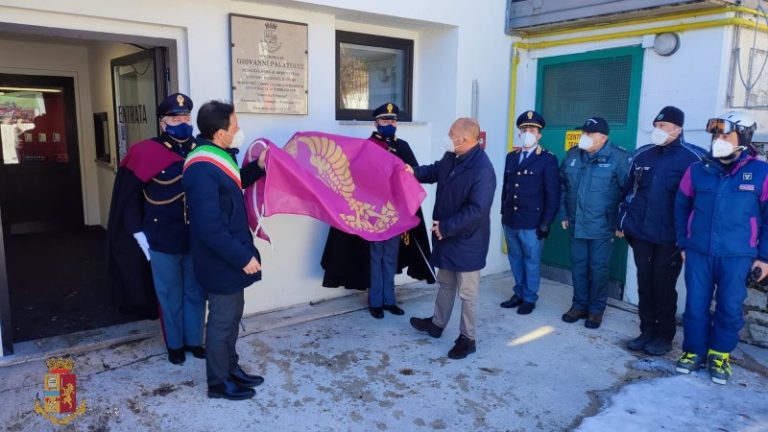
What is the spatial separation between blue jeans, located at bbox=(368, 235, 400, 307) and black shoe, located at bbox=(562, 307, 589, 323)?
1.54 meters

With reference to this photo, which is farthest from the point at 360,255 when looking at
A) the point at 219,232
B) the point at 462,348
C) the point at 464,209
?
the point at 219,232

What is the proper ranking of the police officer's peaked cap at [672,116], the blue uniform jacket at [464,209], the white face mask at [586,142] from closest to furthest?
the blue uniform jacket at [464,209]
the police officer's peaked cap at [672,116]
the white face mask at [586,142]

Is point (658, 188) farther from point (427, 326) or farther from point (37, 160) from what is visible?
point (37, 160)

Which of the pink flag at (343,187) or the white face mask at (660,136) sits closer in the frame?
the pink flag at (343,187)

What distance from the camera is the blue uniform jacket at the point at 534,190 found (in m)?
4.75

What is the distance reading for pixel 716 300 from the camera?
3727mm

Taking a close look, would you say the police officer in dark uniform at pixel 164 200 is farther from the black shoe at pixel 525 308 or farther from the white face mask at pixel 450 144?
the black shoe at pixel 525 308

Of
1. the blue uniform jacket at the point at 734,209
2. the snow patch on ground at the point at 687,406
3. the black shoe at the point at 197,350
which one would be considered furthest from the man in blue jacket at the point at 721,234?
the black shoe at the point at 197,350

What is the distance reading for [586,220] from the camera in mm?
4574

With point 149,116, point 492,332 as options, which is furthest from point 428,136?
point 149,116

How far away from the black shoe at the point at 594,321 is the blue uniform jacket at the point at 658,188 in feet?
2.78

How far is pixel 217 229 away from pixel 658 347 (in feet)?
10.9

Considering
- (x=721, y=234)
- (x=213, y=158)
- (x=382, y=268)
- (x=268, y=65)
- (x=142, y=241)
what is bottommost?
(x=382, y=268)

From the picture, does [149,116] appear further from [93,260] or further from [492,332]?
[492,332]
